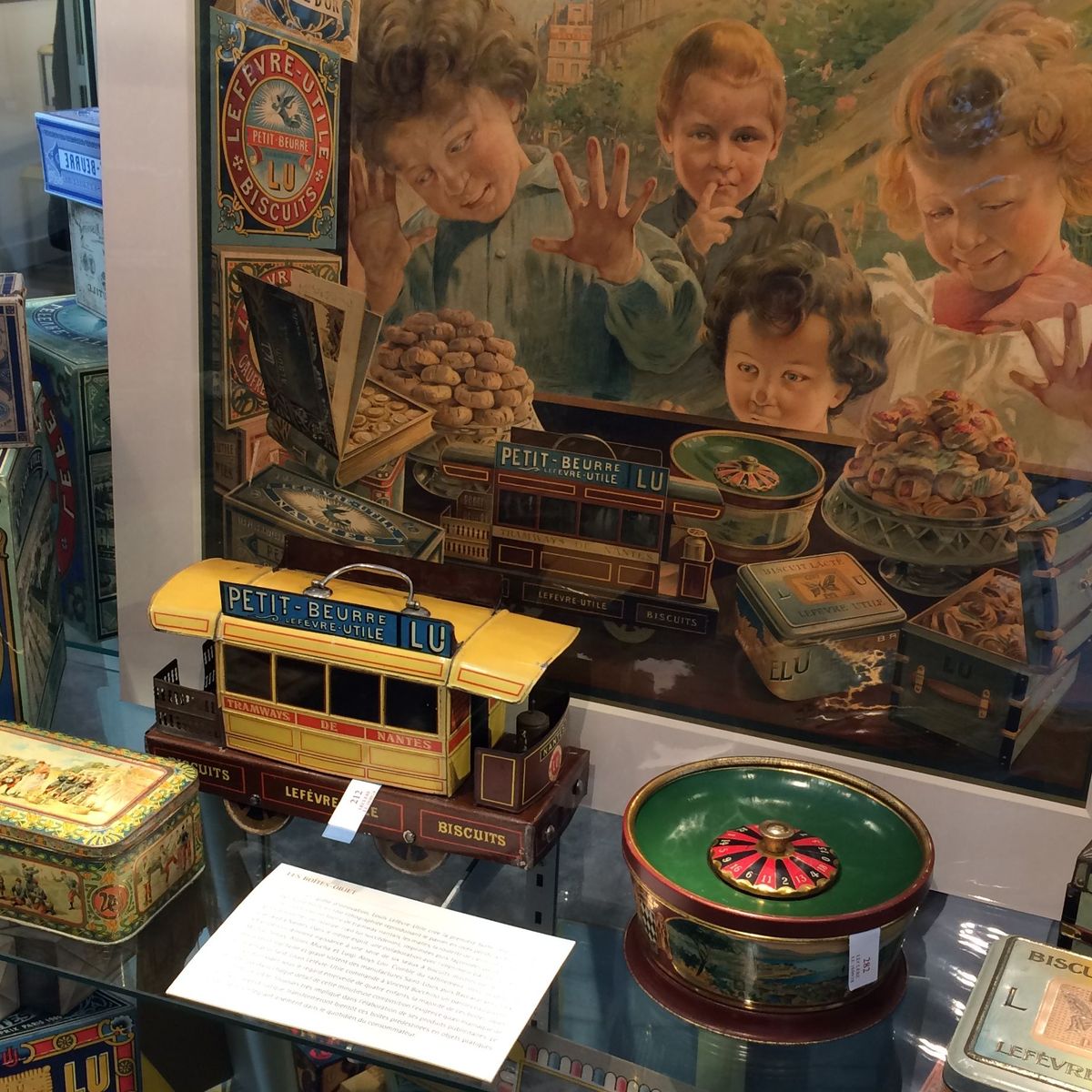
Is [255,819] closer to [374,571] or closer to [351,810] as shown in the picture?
[351,810]

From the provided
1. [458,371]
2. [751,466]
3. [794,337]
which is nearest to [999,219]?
[794,337]

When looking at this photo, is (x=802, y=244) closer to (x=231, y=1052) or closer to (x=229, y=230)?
(x=229, y=230)

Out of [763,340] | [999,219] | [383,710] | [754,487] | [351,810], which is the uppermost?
[999,219]

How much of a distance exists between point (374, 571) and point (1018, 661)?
65 centimetres

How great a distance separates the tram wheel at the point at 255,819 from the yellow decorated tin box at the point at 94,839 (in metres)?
0.08

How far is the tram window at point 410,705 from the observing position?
4.02 feet

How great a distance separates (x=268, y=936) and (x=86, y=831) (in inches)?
7.8

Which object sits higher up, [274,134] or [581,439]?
[274,134]

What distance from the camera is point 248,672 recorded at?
1.29 meters

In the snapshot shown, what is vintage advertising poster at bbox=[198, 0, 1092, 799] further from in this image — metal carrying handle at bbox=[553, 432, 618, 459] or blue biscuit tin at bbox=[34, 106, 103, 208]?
blue biscuit tin at bbox=[34, 106, 103, 208]

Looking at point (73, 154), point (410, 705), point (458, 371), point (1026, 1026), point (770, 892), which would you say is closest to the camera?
point (1026, 1026)

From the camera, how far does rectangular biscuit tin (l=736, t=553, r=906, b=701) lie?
1245 millimetres

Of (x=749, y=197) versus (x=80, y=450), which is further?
(x=80, y=450)

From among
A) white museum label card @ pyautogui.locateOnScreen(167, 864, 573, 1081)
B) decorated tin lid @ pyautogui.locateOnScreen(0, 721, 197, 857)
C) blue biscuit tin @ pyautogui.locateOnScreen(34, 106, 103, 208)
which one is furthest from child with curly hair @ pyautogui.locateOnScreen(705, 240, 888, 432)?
blue biscuit tin @ pyautogui.locateOnScreen(34, 106, 103, 208)
